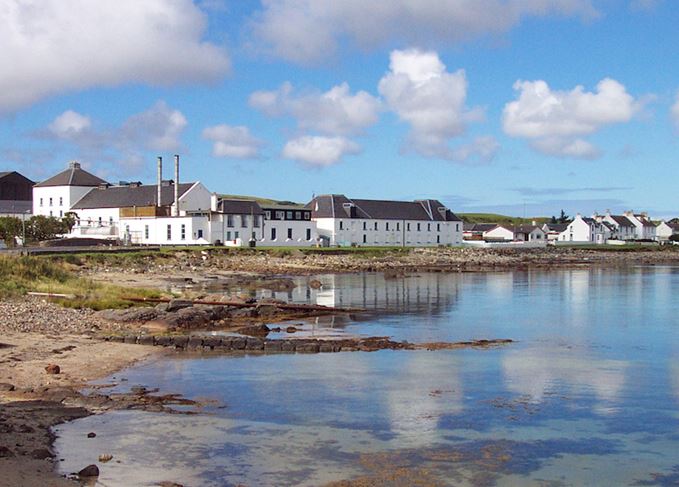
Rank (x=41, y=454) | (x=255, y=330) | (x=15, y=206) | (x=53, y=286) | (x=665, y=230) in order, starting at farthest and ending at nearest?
(x=665, y=230) → (x=15, y=206) → (x=53, y=286) → (x=255, y=330) → (x=41, y=454)

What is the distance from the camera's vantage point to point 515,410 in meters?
15.1

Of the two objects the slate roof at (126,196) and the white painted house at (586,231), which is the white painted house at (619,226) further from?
the slate roof at (126,196)

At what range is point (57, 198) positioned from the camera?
301 feet

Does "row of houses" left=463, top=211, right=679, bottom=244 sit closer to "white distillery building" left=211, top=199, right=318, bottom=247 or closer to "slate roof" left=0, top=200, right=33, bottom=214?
"white distillery building" left=211, top=199, right=318, bottom=247

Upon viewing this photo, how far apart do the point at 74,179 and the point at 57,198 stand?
309 cm

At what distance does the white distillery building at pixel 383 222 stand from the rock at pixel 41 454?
80.5 m

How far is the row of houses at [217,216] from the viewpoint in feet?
256

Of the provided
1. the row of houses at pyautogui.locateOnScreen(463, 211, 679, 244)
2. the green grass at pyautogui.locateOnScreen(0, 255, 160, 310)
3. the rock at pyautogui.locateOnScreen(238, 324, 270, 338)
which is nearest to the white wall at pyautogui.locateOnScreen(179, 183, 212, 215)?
the green grass at pyautogui.locateOnScreen(0, 255, 160, 310)

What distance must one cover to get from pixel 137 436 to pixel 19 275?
21.9 meters

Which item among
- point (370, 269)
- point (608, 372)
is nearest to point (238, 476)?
point (608, 372)

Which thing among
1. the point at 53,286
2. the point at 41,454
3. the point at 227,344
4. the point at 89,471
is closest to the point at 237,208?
the point at 53,286

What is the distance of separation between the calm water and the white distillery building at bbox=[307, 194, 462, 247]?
6629 centimetres

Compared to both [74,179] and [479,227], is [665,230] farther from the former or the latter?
[74,179]

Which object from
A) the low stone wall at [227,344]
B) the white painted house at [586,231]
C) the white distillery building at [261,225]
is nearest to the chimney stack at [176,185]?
the white distillery building at [261,225]
